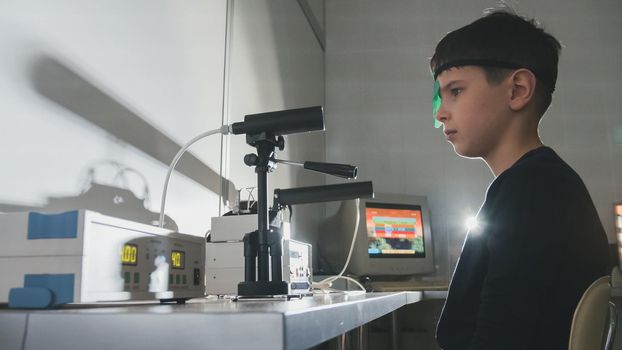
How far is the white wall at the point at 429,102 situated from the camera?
3420mm

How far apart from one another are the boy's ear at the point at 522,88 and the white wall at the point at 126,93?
2.89 feet

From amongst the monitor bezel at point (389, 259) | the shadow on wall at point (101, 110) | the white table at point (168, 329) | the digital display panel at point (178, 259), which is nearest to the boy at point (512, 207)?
the white table at point (168, 329)

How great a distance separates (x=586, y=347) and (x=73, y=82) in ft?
3.48

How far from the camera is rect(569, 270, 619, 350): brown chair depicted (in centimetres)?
71

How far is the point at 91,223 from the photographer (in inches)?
27.4

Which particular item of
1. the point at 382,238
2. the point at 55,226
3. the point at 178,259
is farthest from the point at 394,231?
the point at 55,226

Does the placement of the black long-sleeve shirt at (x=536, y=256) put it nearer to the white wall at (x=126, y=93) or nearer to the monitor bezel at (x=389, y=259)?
the white wall at (x=126, y=93)

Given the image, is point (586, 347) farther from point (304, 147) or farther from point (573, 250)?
point (304, 147)

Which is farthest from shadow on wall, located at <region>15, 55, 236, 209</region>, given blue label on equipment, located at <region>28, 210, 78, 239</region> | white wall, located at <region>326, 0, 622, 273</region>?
white wall, located at <region>326, 0, 622, 273</region>

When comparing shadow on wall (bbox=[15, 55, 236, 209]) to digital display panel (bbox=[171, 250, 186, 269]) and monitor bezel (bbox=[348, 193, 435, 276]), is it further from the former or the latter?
monitor bezel (bbox=[348, 193, 435, 276])

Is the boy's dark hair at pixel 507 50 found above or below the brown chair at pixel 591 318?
above

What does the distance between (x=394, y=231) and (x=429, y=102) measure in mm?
1059

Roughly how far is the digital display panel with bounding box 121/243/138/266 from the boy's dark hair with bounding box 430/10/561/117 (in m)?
0.68

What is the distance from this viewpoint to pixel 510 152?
0.97 metres
